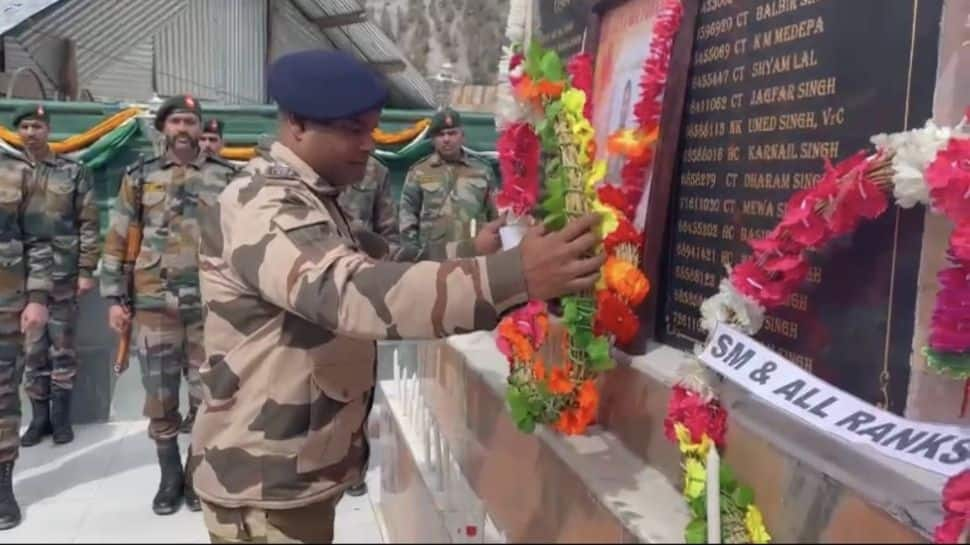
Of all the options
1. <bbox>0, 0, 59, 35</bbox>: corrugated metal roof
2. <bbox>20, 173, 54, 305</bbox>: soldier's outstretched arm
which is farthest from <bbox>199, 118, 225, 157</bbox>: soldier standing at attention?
<bbox>0, 0, 59, 35</bbox>: corrugated metal roof

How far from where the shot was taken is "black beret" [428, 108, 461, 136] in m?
5.93

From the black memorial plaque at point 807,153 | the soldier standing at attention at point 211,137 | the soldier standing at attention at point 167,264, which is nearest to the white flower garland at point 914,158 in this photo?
the black memorial plaque at point 807,153

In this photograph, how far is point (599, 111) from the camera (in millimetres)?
2641

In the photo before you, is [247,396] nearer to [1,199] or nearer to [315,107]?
[315,107]

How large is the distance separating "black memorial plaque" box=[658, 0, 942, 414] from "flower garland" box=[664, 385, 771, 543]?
259mm

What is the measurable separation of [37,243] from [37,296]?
28 centimetres

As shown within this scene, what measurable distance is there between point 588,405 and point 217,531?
0.88 metres

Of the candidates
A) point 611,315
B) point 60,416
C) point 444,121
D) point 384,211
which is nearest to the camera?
point 611,315

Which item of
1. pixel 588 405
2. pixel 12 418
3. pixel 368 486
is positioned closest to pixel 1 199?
pixel 12 418

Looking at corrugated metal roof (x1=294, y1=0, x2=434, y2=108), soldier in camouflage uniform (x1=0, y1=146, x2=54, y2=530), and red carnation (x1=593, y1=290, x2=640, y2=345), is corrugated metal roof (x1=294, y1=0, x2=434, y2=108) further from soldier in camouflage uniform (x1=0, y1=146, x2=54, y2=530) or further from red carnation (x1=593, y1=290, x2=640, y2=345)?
red carnation (x1=593, y1=290, x2=640, y2=345)

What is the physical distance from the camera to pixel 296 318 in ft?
5.72

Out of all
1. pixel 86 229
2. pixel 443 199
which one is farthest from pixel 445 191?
pixel 86 229

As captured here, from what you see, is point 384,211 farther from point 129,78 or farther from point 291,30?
point 291,30

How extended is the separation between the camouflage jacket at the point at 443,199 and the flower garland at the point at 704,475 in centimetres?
403
